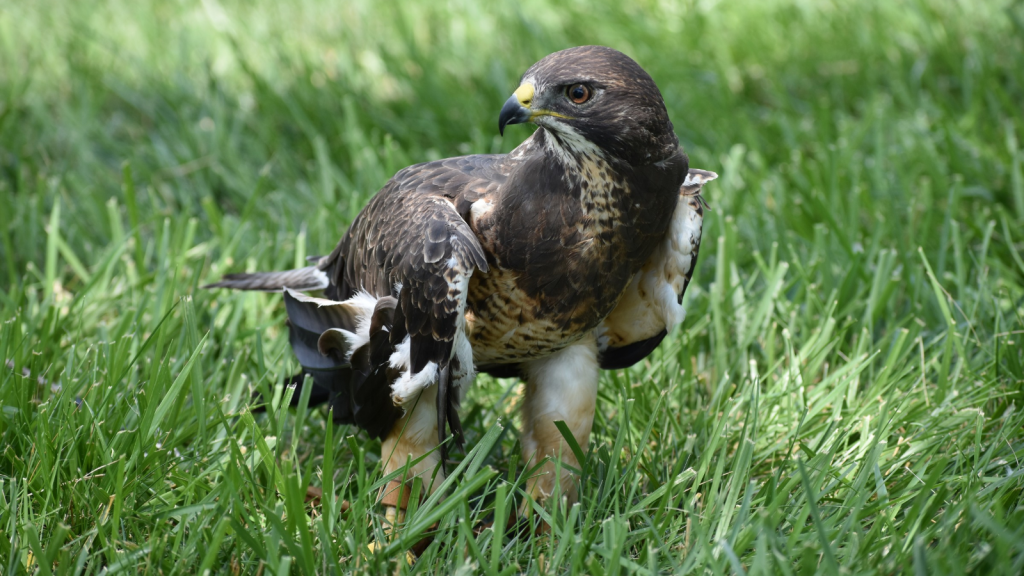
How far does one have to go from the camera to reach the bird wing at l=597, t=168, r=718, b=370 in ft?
9.17

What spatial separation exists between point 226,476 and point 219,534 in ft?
0.83

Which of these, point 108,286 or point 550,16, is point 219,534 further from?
point 550,16

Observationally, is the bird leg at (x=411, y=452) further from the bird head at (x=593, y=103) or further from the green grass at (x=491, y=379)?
the bird head at (x=593, y=103)

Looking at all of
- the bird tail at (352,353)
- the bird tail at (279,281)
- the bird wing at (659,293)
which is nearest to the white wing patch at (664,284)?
the bird wing at (659,293)

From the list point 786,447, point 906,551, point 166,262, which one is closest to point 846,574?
point 906,551

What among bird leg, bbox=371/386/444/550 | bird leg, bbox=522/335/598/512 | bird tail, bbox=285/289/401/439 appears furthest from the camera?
bird leg, bbox=522/335/598/512

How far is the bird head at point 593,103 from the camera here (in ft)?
7.82

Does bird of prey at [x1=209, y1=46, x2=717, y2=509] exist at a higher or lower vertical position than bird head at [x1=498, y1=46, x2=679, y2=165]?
lower

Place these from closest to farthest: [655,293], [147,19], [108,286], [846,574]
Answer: [846,574], [655,293], [108,286], [147,19]

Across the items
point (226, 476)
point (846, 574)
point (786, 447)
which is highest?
point (226, 476)

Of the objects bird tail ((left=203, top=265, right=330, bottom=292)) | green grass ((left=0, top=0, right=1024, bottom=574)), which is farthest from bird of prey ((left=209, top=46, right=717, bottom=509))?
bird tail ((left=203, top=265, right=330, bottom=292))

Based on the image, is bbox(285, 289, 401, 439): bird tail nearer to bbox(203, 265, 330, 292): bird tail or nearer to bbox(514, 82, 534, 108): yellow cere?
bbox(203, 265, 330, 292): bird tail

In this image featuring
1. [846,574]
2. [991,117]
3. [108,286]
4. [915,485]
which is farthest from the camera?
[991,117]

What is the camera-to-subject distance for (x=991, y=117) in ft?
17.0
